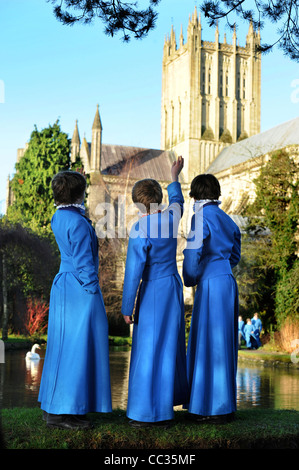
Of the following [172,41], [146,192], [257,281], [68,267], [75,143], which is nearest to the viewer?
[68,267]

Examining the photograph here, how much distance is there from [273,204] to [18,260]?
10211mm

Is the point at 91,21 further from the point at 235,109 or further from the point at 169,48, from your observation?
the point at 169,48

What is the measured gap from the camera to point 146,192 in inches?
219

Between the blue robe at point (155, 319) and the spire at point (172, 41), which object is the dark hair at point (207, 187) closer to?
the blue robe at point (155, 319)

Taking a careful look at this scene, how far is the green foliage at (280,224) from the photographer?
2192cm

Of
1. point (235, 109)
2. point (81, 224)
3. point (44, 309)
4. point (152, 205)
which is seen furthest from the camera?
point (235, 109)

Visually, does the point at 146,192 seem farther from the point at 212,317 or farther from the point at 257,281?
the point at 257,281

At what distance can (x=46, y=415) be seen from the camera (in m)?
5.44

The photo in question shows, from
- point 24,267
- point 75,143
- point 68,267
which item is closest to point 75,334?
point 68,267

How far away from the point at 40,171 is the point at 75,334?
103 feet

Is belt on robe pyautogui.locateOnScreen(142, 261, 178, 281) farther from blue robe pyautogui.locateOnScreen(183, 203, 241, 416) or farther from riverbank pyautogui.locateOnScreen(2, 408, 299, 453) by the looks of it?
riverbank pyautogui.locateOnScreen(2, 408, 299, 453)

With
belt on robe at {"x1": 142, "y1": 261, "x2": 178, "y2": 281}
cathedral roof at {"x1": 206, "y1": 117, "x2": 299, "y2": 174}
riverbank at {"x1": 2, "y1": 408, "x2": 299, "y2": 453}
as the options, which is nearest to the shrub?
riverbank at {"x1": 2, "y1": 408, "x2": 299, "y2": 453}

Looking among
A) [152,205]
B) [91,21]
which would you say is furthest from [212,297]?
[91,21]

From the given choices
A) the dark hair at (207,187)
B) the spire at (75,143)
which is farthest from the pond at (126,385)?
the spire at (75,143)
